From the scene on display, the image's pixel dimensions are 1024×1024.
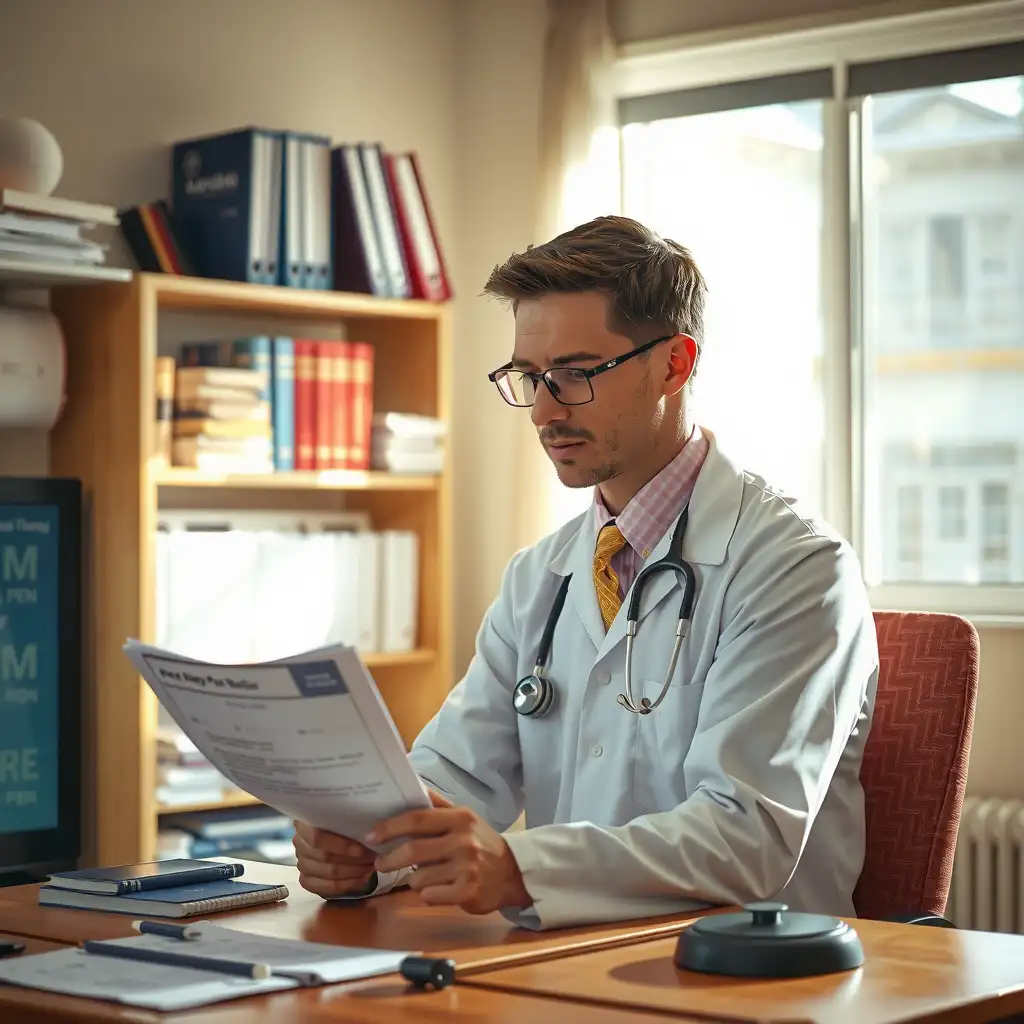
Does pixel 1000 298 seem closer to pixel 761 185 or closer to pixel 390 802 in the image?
pixel 761 185

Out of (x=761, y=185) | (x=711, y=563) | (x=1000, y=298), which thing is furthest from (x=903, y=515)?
(x=711, y=563)

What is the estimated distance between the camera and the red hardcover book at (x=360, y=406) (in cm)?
360

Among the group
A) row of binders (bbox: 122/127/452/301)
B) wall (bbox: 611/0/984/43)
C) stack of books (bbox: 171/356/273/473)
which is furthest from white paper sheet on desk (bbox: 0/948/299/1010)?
wall (bbox: 611/0/984/43)

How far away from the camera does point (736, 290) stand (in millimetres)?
3973

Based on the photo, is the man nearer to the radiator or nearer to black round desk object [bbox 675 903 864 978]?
black round desk object [bbox 675 903 864 978]

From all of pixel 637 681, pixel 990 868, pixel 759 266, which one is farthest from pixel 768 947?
pixel 759 266

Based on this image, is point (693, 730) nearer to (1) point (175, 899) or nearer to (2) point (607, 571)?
(2) point (607, 571)

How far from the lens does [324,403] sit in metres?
3.55

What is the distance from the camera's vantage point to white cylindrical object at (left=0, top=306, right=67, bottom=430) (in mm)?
3053

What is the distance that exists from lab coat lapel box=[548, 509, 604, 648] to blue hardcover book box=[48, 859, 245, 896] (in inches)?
20.5

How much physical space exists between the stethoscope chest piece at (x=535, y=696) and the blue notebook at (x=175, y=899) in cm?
43

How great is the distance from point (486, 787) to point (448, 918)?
49cm

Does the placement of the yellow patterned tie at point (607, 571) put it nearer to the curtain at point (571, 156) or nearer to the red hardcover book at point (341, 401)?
the red hardcover book at point (341, 401)

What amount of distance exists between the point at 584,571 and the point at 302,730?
733mm
